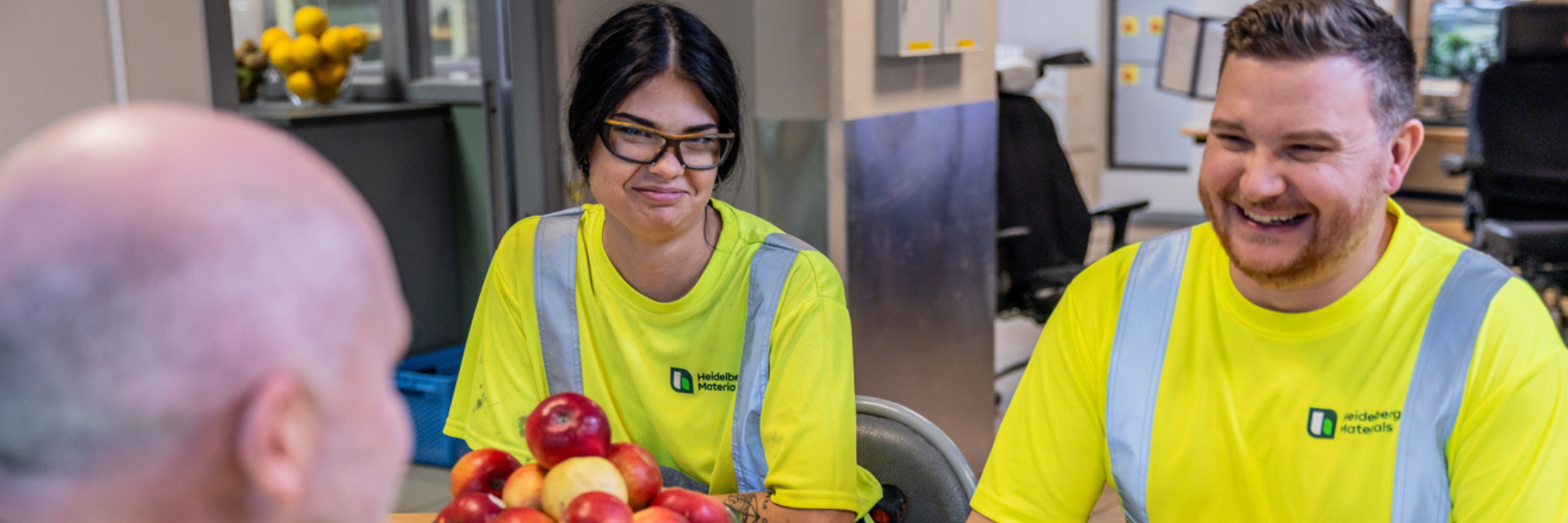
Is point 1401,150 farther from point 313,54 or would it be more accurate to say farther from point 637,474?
point 313,54

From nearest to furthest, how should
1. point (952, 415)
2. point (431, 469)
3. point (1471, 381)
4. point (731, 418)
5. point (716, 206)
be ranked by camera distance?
point (1471, 381) → point (731, 418) → point (716, 206) → point (952, 415) → point (431, 469)

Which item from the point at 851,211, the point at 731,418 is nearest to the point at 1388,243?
the point at 731,418

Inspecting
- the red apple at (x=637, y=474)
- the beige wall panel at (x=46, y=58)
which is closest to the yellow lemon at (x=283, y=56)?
the beige wall panel at (x=46, y=58)

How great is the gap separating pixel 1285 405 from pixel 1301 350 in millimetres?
64

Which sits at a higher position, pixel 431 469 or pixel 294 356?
pixel 294 356

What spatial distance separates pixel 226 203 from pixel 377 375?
10cm

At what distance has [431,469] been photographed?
390 centimetres

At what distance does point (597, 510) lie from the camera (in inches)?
41.4

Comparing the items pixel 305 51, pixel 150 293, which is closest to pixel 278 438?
pixel 150 293

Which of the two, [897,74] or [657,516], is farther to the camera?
[897,74]

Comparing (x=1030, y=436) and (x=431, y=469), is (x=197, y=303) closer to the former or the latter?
(x=1030, y=436)

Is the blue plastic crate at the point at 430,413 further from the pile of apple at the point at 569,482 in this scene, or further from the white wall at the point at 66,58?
the pile of apple at the point at 569,482

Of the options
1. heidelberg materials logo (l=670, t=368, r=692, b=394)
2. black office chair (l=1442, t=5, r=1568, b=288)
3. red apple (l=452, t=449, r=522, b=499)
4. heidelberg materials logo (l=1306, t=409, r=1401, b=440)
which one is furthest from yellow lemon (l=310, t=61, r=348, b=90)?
black office chair (l=1442, t=5, r=1568, b=288)

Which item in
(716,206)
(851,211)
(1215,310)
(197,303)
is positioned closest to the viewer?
(197,303)
